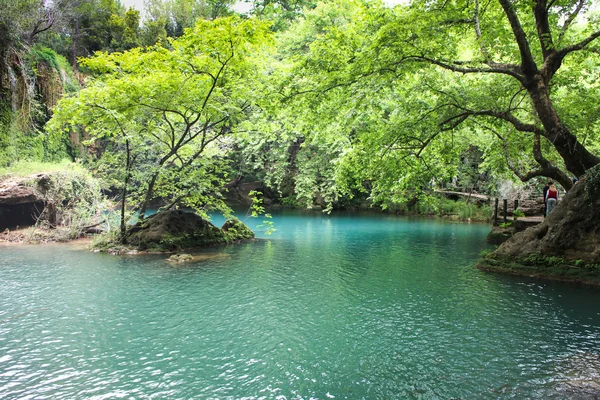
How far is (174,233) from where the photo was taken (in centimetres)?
1537

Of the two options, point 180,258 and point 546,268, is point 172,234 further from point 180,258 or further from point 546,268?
point 546,268

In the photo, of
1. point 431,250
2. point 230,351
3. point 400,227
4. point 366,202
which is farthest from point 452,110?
point 366,202

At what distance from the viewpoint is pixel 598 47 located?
10609mm

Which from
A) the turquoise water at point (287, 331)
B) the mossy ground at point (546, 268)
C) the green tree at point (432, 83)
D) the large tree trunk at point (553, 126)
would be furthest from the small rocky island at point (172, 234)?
the large tree trunk at point (553, 126)

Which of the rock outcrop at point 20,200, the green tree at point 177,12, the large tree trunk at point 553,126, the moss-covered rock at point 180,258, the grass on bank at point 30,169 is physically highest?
the green tree at point 177,12

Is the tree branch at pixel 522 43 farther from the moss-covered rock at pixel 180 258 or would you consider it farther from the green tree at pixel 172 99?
the moss-covered rock at pixel 180 258

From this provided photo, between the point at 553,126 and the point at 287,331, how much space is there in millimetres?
8348

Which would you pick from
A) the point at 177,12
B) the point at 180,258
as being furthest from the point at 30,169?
the point at 177,12

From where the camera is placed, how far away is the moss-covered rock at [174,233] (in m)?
14.9

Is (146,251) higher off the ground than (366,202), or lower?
lower

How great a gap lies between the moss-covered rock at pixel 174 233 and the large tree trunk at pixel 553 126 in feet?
40.6

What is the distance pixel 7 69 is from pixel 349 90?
19.3 metres

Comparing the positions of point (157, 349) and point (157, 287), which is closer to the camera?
point (157, 349)

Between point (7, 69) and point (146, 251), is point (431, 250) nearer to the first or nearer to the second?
point (146, 251)
